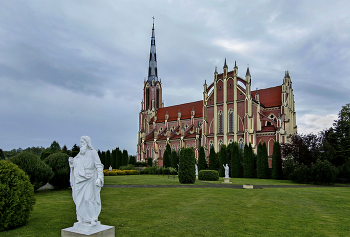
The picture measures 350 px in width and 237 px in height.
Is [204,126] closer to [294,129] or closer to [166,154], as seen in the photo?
[166,154]

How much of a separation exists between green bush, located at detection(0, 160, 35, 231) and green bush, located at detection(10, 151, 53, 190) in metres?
7.73

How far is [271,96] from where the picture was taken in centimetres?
5409

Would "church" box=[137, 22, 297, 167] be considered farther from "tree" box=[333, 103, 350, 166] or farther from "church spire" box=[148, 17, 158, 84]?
"church spire" box=[148, 17, 158, 84]

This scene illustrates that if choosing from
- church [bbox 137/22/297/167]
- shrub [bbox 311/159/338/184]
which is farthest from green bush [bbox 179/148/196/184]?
church [bbox 137/22/297/167]

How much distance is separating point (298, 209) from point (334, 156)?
78.3ft

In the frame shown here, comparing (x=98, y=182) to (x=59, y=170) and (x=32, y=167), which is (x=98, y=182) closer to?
(x=32, y=167)

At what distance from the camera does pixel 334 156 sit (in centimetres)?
3127

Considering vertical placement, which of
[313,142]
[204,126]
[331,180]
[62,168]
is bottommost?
[331,180]

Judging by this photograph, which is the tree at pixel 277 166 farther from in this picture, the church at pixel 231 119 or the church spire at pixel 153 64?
the church spire at pixel 153 64

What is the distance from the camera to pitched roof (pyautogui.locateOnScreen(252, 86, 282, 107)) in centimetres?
5247

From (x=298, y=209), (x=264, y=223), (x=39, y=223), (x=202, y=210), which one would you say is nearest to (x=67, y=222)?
(x=39, y=223)

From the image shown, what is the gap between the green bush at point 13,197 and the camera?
26.2 ft

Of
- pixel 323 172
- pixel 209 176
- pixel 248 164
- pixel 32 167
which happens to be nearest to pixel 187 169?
pixel 209 176

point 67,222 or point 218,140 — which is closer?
point 67,222
